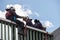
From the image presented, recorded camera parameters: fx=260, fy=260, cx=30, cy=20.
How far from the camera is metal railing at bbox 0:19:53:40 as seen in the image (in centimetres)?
303

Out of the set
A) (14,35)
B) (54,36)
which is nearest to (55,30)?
(54,36)

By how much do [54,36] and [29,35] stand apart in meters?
0.39

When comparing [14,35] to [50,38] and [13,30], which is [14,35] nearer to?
[13,30]

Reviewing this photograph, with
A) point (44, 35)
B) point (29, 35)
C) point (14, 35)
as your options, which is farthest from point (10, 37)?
point (44, 35)

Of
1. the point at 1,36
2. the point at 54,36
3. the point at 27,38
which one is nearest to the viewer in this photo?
the point at 1,36

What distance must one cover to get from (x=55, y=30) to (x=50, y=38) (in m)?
0.12

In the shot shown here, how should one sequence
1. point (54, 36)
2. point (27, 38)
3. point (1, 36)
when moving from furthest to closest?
point (54, 36), point (27, 38), point (1, 36)

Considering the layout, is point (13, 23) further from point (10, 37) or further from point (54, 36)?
point (54, 36)

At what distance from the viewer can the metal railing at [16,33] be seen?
9.93 feet

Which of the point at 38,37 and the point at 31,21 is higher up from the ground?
the point at 31,21

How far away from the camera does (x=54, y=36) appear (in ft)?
11.2

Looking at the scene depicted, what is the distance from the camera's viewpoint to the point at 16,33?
10.4 feet

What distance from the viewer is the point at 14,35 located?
124 inches

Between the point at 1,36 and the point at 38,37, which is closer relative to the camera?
the point at 1,36
